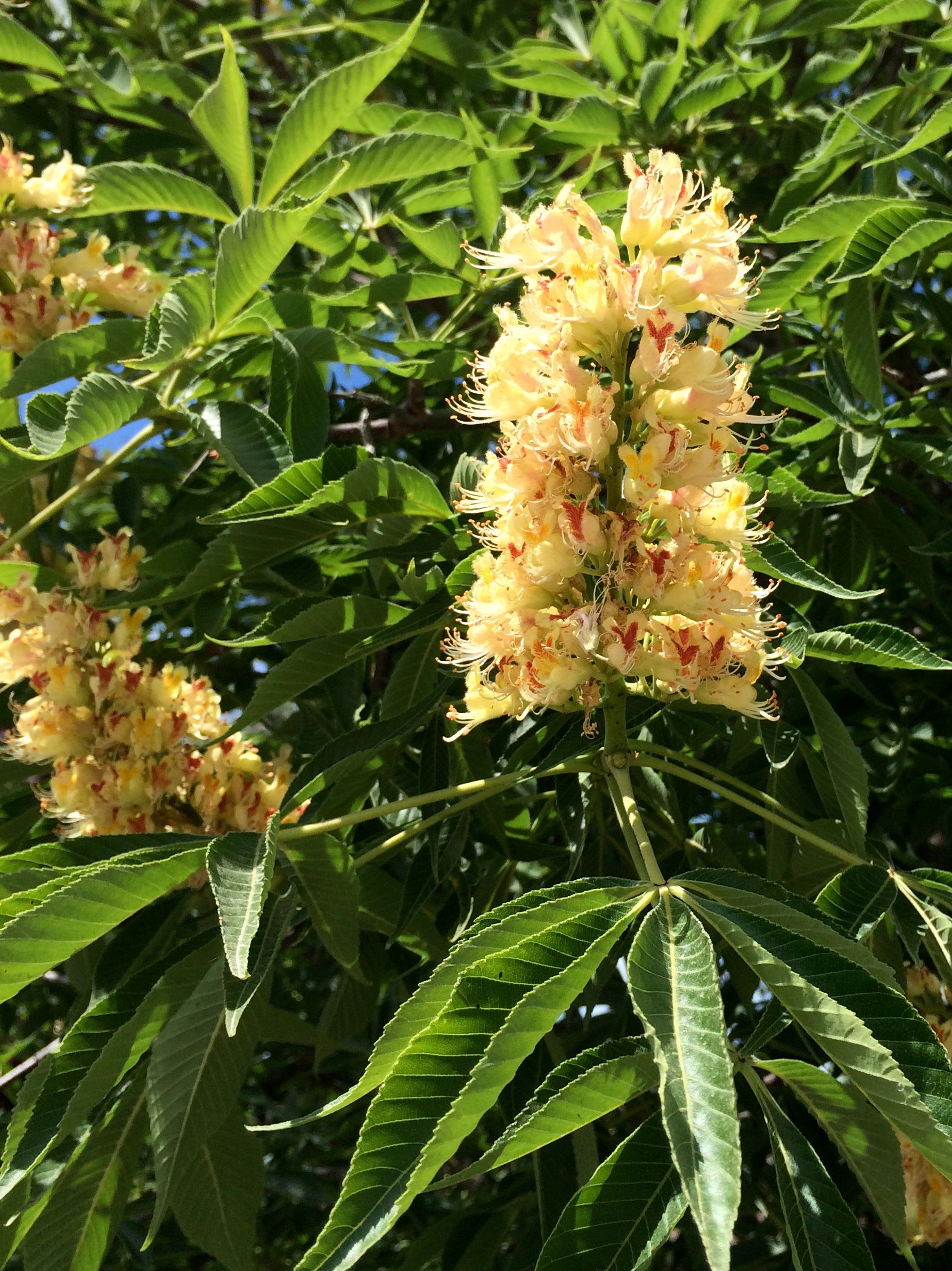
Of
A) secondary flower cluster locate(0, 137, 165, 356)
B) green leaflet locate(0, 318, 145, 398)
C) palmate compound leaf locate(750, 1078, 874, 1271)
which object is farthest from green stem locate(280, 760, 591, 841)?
secondary flower cluster locate(0, 137, 165, 356)

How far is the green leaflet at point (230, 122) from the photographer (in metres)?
1.96

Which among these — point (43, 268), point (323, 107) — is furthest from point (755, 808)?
point (43, 268)

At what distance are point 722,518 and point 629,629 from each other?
19cm

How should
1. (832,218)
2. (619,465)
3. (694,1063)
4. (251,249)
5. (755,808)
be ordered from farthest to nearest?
(832,218)
(251,249)
(755,808)
(619,465)
(694,1063)

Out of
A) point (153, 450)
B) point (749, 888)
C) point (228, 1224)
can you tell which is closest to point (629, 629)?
point (749, 888)

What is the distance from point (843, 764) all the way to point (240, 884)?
0.80 meters

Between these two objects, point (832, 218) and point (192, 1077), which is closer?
point (192, 1077)

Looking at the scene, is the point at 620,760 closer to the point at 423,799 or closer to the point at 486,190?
the point at 423,799

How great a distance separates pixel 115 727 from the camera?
2123 millimetres

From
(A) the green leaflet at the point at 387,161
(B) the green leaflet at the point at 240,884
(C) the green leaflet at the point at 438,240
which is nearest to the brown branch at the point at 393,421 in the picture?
(C) the green leaflet at the point at 438,240

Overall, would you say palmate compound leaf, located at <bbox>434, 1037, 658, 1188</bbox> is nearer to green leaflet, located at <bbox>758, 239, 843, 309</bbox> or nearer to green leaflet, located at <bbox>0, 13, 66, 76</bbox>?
green leaflet, located at <bbox>758, 239, 843, 309</bbox>

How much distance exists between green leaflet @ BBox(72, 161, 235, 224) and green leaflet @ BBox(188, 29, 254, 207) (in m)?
0.05

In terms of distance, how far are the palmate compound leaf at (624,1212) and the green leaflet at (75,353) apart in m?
1.36

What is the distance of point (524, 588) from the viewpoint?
1.49m
